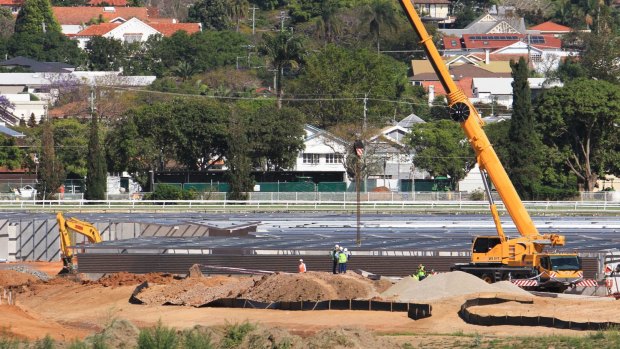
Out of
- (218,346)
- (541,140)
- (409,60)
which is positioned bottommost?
(218,346)

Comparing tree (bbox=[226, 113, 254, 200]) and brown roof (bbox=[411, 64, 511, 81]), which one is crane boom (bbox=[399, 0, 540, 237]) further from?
brown roof (bbox=[411, 64, 511, 81])

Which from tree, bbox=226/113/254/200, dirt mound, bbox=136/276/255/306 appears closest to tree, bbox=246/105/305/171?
tree, bbox=226/113/254/200

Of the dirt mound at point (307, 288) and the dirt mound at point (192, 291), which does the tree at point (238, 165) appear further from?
the dirt mound at point (307, 288)

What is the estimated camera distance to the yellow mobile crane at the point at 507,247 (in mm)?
41188

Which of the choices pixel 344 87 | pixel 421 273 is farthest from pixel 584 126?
pixel 421 273

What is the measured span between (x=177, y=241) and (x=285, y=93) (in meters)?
84.2

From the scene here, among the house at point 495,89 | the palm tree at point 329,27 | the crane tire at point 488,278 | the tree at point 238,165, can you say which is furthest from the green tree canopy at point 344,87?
the crane tire at point 488,278

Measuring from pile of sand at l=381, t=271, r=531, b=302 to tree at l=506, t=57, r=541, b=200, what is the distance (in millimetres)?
52567

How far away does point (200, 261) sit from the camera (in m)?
48.7

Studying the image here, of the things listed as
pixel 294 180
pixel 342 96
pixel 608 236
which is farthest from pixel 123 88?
pixel 608 236

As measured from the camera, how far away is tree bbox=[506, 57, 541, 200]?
9169 cm

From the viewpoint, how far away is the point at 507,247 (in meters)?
42.2

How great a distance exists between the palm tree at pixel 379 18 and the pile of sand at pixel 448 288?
143 meters

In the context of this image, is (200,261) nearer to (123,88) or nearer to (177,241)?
(177,241)
